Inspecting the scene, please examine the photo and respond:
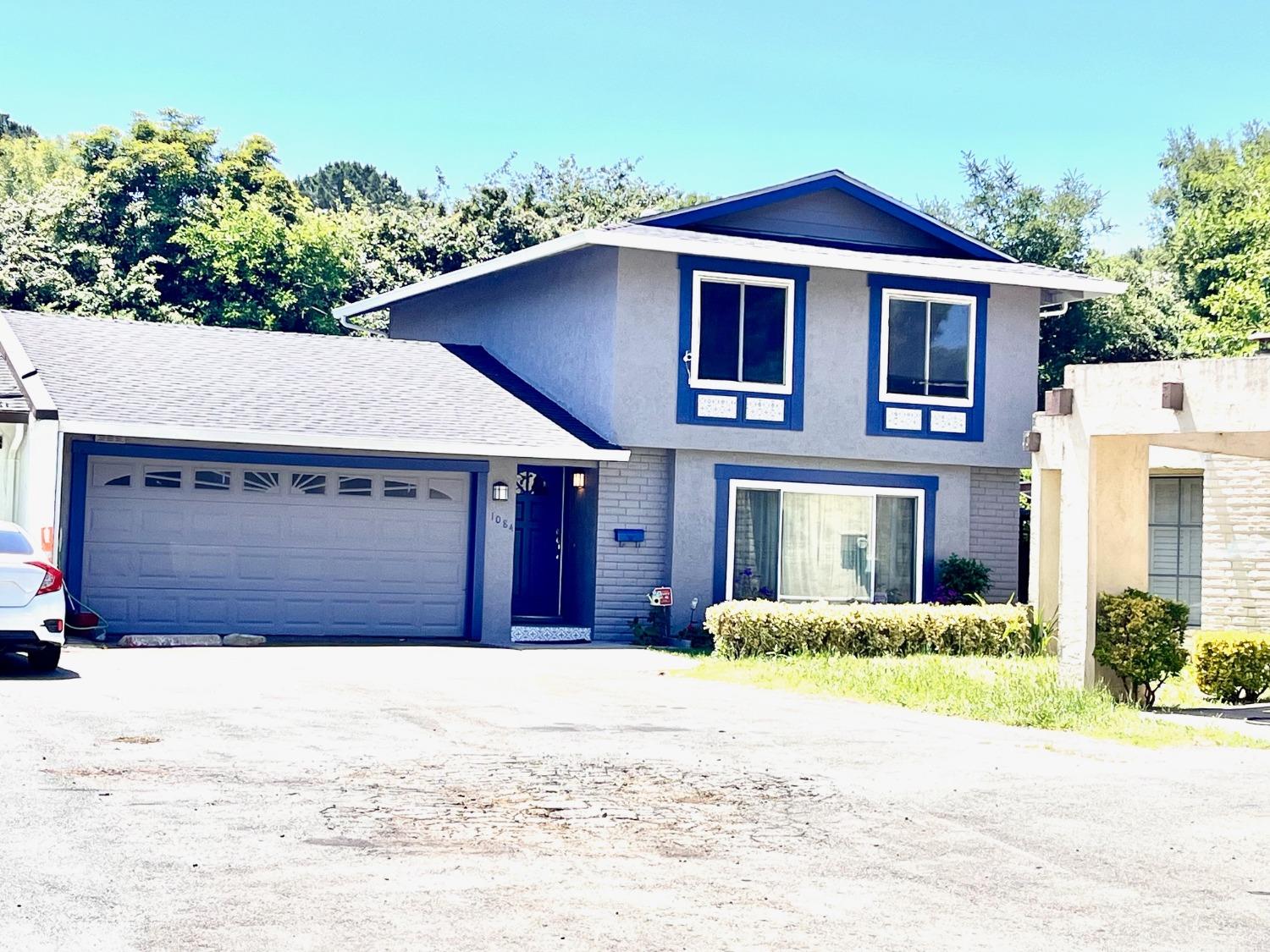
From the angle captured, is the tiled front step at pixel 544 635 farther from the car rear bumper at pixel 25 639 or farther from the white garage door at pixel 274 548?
the car rear bumper at pixel 25 639

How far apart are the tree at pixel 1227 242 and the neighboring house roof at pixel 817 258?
40.9 ft

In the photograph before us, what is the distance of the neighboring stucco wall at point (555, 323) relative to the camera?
78.5ft

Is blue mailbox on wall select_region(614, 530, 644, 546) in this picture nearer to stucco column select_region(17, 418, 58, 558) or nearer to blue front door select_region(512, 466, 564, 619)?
blue front door select_region(512, 466, 564, 619)

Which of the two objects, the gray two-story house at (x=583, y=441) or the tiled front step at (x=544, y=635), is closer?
the gray two-story house at (x=583, y=441)

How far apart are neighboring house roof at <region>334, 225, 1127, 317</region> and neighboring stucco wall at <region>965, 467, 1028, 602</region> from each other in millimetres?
2893

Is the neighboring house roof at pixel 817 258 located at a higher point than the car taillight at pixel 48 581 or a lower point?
higher

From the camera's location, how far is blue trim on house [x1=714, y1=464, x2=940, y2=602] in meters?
24.2

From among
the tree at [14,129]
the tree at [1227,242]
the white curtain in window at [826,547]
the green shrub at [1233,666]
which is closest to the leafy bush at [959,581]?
the white curtain in window at [826,547]

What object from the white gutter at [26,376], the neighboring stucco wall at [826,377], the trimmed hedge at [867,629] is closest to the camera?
the white gutter at [26,376]

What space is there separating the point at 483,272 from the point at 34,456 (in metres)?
8.13

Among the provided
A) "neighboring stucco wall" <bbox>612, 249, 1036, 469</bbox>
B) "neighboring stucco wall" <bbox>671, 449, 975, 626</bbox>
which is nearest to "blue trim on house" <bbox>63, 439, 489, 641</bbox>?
"neighboring stucco wall" <bbox>612, 249, 1036, 469</bbox>

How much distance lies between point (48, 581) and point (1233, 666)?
1139 centimetres

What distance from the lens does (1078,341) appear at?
3756 centimetres

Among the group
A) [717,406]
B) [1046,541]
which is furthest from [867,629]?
[717,406]
